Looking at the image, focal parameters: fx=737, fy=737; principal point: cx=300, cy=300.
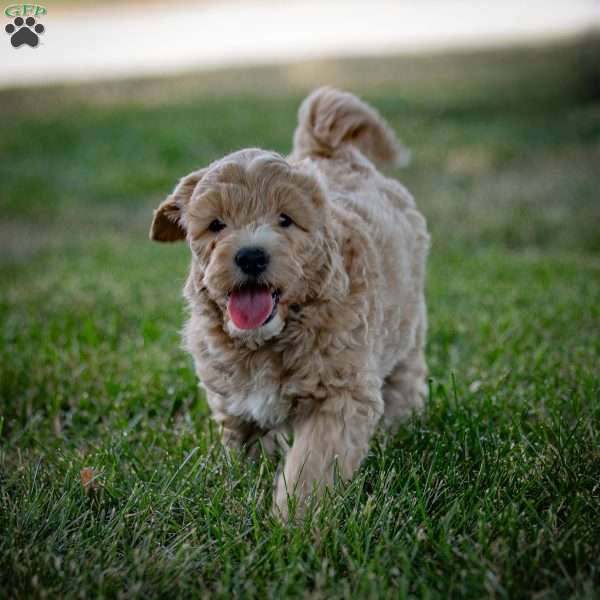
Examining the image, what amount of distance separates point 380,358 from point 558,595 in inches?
56.1

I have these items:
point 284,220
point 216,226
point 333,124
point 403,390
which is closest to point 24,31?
point 333,124

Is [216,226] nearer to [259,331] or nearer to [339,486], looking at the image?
[259,331]

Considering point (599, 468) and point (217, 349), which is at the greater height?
point (217, 349)

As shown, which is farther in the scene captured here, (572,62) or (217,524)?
(572,62)

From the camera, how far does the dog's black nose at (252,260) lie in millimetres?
2652

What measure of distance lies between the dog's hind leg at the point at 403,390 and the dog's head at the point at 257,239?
1.19 metres

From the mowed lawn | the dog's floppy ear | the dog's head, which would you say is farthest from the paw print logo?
the dog's head

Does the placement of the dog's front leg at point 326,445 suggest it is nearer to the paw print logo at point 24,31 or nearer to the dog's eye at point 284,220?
the dog's eye at point 284,220

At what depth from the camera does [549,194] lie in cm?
1047

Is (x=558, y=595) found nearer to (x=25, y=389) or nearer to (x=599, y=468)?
(x=599, y=468)

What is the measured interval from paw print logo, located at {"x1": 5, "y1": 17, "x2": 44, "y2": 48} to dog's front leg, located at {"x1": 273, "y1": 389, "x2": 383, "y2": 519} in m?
2.83

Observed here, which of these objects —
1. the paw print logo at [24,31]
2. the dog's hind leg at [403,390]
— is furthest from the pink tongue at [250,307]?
the paw print logo at [24,31]

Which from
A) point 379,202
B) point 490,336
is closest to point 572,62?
point 490,336

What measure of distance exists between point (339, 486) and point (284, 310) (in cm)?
68
